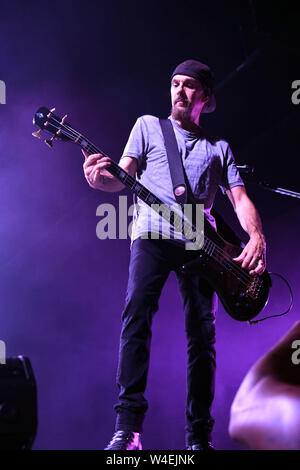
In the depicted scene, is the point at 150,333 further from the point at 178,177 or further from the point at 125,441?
the point at 178,177

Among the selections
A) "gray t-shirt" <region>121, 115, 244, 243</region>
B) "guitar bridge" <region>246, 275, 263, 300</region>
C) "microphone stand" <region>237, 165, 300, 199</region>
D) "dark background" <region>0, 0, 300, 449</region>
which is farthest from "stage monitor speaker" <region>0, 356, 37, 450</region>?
"dark background" <region>0, 0, 300, 449</region>

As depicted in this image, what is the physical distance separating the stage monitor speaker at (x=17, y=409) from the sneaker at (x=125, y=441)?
441 millimetres

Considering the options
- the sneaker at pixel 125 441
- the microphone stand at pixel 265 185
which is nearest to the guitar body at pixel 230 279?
the microphone stand at pixel 265 185

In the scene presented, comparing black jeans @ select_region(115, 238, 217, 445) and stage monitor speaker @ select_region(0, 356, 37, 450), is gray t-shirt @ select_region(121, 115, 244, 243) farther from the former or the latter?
stage monitor speaker @ select_region(0, 356, 37, 450)

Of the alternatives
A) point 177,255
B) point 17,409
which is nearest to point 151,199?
point 177,255

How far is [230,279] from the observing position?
2367 millimetres

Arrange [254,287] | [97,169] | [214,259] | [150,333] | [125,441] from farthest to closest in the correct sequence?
[254,287] < [214,259] < [97,169] < [150,333] < [125,441]

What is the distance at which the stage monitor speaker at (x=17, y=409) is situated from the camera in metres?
1.40

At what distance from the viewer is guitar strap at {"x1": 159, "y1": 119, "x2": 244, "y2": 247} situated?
2320 mm

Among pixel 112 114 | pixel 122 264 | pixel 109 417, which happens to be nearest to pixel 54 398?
pixel 109 417

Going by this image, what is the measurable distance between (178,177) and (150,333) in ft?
2.56

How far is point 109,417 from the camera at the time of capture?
15.2 ft

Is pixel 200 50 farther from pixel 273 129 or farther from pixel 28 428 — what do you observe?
pixel 28 428

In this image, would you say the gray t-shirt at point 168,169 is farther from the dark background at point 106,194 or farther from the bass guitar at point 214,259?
the dark background at point 106,194
